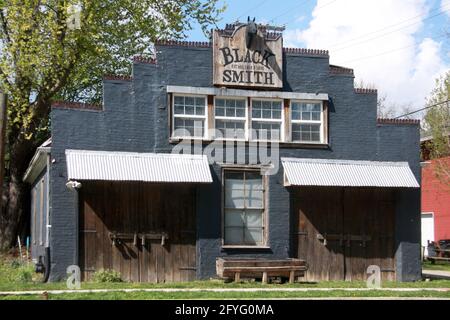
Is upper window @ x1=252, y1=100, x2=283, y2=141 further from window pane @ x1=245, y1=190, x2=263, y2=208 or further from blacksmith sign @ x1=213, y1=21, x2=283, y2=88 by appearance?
window pane @ x1=245, y1=190, x2=263, y2=208

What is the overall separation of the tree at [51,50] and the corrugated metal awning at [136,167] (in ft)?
25.5

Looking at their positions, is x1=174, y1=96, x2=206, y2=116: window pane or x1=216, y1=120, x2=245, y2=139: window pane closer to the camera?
x1=174, y1=96, x2=206, y2=116: window pane

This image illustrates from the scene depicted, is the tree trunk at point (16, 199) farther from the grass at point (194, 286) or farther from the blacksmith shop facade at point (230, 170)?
the blacksmith shop facade at point (230, 170)

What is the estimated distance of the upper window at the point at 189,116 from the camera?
2164cm

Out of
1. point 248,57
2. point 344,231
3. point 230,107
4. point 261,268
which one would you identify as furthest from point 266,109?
point 261,268

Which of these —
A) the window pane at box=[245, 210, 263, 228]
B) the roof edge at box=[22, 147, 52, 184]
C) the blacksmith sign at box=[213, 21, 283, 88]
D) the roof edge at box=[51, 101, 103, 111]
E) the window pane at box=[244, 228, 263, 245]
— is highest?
the blacksmith sign at box=[213, 21, 283, 88]

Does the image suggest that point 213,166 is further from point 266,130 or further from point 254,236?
point 254,236

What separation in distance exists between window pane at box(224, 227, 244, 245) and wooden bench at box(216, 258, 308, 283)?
1076mm

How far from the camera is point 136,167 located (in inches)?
813

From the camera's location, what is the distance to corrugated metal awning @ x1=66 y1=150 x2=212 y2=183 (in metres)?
20.1

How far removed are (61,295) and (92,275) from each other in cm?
400

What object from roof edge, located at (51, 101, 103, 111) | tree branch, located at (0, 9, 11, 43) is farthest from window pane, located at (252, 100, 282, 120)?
tree branch, located at (0, 9, 11, 43)

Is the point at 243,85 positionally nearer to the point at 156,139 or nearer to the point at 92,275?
the point at 156,139

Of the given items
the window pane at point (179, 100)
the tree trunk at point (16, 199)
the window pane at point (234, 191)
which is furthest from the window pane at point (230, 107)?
the tree trunk at point (16, 199)
